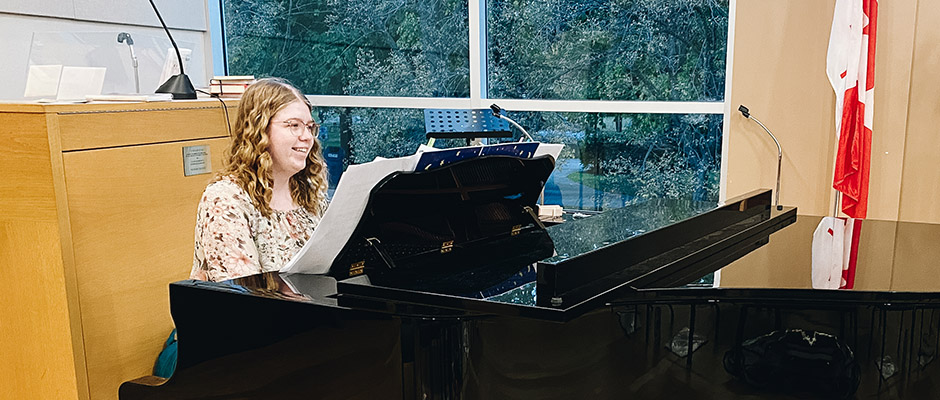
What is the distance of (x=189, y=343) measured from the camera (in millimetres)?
1612

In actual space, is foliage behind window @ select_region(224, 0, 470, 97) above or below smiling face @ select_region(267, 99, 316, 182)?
above

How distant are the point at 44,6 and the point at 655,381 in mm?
3366

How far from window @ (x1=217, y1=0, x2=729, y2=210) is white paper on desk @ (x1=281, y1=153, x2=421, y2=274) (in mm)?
2664

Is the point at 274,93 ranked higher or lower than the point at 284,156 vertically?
higher

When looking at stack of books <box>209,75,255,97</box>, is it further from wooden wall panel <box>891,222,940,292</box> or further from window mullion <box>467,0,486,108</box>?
wooden wall panel <box>891,222,940,292</box>

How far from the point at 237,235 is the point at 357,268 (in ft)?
1.26

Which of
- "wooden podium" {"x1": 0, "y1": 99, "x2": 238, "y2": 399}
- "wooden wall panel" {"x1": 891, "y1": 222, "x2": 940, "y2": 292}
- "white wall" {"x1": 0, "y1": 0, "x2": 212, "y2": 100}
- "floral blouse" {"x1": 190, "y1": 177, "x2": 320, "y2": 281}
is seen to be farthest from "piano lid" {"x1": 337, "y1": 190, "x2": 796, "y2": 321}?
"white wall" {"x1": 0, "y1": 0, "x2": 212, "y2": 100}

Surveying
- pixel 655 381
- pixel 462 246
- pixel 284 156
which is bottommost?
pixel 655 381

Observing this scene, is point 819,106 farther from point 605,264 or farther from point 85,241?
point 85,241

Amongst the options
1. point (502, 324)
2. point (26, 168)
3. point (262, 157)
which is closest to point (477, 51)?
point (262, 157)

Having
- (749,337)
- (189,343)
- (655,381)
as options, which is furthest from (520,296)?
(189,343)

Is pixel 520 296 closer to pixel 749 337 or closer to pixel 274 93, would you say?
pixel 749 337

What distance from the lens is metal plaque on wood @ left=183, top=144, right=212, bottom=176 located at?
8.63 ft

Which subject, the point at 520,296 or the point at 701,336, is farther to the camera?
the point at 701,336
